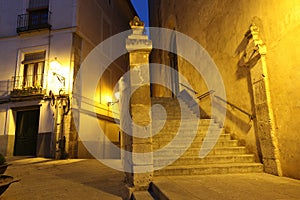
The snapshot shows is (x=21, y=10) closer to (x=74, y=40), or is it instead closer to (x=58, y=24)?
(x=58, y=24)

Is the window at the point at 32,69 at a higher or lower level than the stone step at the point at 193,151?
higher

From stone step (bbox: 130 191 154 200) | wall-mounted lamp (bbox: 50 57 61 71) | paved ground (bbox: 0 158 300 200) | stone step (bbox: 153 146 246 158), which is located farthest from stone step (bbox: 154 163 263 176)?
wall-mounted lamp (bbox: 50 57 61 71)

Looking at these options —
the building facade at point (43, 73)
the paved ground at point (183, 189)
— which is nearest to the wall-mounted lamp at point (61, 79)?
the building facade at point (43, 73)

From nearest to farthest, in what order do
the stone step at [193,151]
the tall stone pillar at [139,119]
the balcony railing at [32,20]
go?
the tall stone pillar at [139,119], the stone step at [193,151], the balcony railing at [32,20]

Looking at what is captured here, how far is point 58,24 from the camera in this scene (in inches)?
380

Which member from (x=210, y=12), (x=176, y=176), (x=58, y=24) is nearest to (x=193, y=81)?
(x=210, y=12)

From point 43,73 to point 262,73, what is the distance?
915 centimetres

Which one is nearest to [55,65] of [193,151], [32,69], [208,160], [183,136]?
[32,69]

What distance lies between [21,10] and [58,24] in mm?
2358

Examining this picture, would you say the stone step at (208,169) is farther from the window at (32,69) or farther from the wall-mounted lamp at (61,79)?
the window at (32,69)

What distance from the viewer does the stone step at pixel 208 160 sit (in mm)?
3732

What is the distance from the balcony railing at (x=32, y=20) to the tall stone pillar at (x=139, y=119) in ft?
28.1

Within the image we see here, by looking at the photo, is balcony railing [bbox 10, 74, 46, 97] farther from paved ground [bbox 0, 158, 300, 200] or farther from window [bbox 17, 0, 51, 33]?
paved ground [bbox 0, 158, 300, 200]

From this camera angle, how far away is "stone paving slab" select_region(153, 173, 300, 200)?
2203 millimetres
